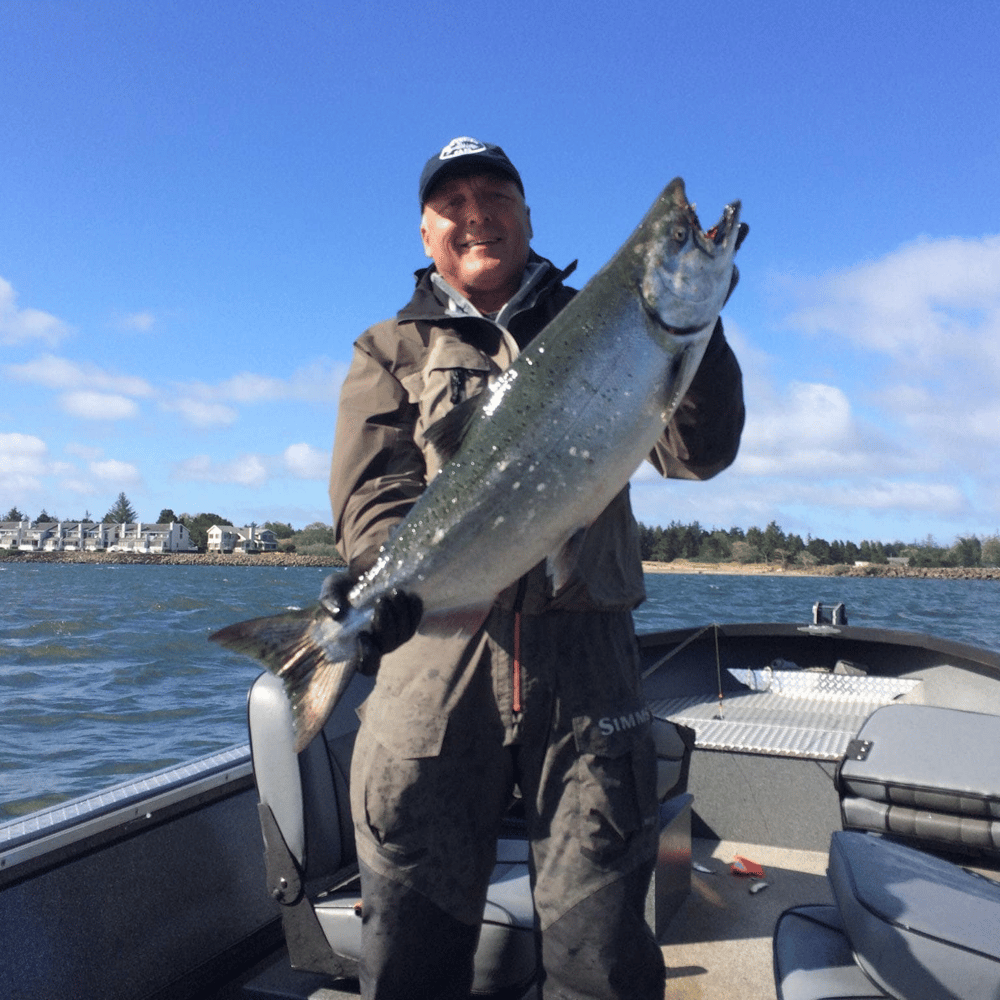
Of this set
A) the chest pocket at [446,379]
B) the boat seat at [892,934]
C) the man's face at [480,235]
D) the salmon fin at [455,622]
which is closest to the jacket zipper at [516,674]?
the salmon fin at [455,622]

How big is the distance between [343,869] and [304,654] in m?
1.98

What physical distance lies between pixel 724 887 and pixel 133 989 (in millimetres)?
3209

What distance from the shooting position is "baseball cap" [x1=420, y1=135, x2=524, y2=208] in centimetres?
278

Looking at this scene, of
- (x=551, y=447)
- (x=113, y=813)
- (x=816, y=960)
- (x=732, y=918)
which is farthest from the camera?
(x=732, y=918)

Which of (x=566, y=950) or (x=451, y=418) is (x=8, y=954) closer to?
(x=566, y=950)

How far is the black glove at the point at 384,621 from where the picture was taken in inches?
91.8

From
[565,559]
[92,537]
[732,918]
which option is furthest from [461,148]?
[92,537]

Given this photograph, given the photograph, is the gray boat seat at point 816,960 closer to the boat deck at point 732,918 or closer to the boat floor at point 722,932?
the boat floor at point 722,932

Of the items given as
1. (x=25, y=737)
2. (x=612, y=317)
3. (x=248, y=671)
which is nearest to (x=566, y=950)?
(x=612, y=317)

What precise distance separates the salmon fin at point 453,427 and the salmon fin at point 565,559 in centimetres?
43

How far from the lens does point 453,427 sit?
8.11ft

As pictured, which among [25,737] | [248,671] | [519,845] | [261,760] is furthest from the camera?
[248,671]

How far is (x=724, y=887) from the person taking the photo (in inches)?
200

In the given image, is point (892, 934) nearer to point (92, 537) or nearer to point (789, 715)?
point (789, 715)
